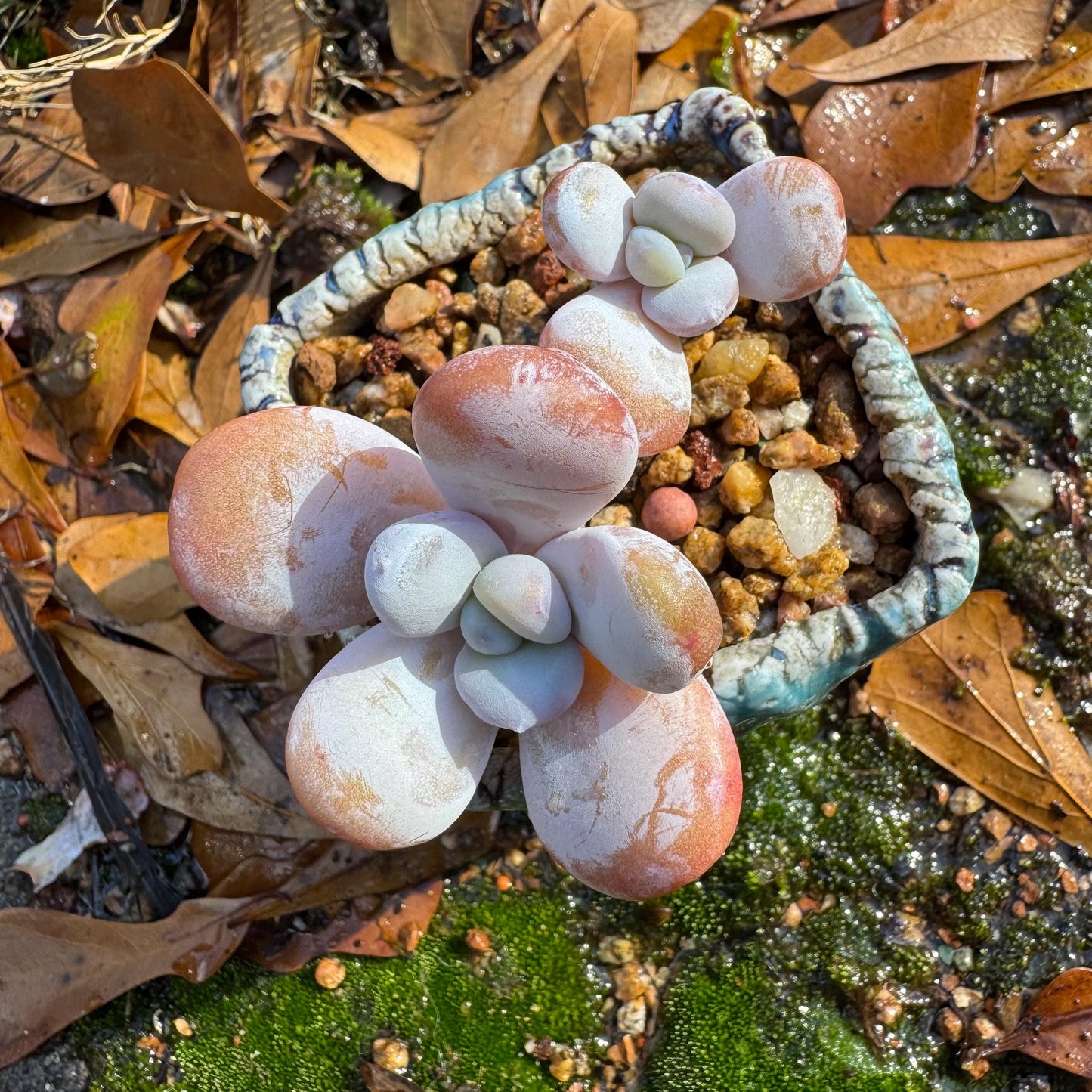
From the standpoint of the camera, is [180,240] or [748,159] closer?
[748,159]

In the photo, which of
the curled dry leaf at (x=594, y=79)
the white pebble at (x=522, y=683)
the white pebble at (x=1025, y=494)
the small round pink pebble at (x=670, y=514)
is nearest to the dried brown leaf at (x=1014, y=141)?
the white pebble at (x=1025, y=494)

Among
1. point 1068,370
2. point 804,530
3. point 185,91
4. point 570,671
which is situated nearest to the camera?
point 570,671

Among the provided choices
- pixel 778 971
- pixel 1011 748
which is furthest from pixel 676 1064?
pixel 1011 748

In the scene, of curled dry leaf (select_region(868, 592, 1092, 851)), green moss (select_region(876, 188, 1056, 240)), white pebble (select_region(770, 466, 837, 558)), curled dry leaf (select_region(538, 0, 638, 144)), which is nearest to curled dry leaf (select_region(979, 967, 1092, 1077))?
curled dry leaf (select_region(868, 592, 1092, 851))

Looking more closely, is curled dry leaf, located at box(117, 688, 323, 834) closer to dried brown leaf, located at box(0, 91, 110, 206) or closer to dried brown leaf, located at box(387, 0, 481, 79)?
dried brown leaf, located at box(0, 91, 110, 206)

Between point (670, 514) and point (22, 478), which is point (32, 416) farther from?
point (670, 514)

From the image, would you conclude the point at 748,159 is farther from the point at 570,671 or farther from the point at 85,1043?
the point at 85,1043

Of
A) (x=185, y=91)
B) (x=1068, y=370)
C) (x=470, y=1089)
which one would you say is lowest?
(x=470, y=1089)
